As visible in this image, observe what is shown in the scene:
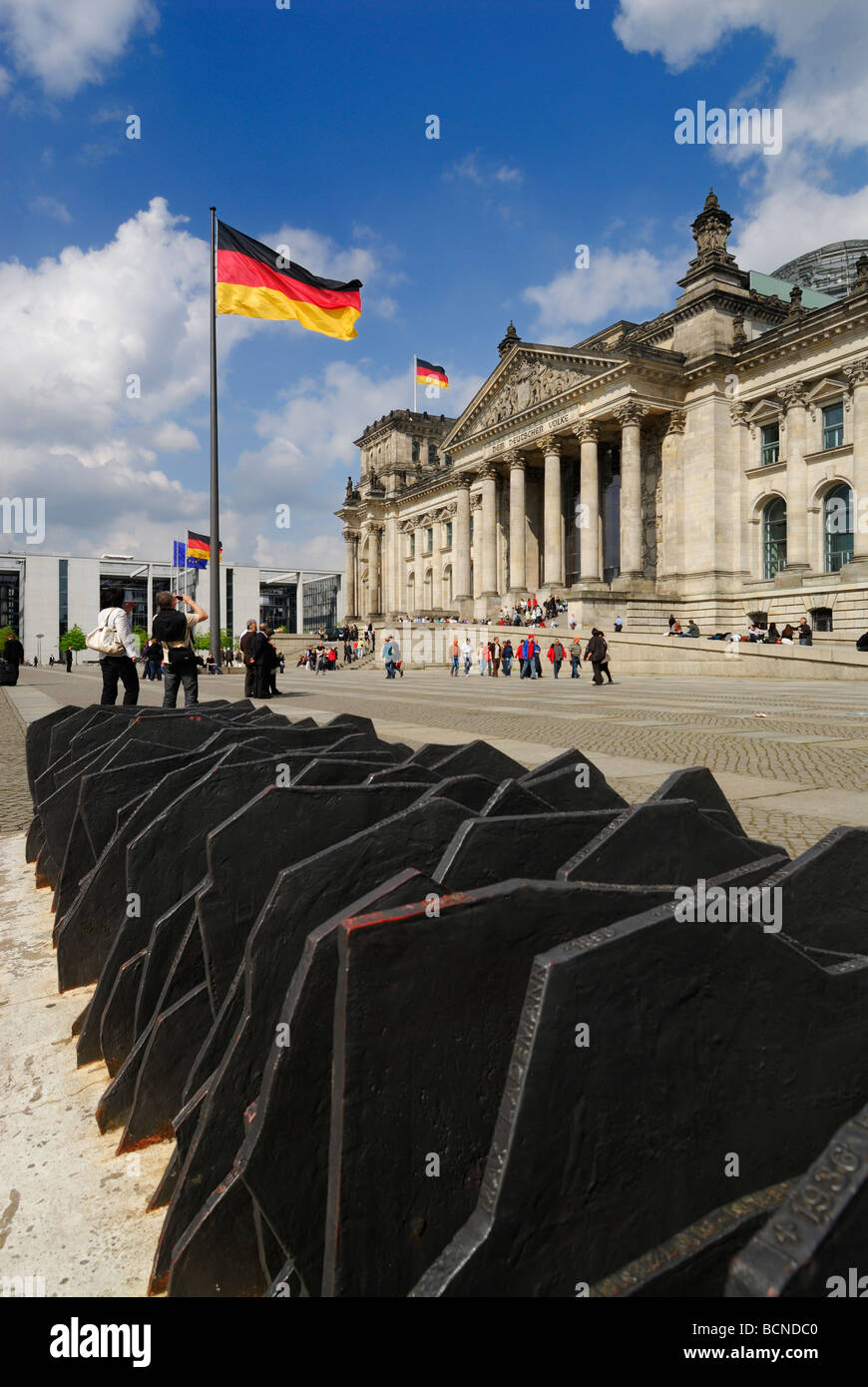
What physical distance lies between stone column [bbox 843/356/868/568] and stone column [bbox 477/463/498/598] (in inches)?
951

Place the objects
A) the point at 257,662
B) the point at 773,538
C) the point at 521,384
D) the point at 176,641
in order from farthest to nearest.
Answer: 1. the point at 521,384
2. the point at 773,538
3. the point at 257,662
4. the point at 176,641

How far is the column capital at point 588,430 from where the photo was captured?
44.5 m

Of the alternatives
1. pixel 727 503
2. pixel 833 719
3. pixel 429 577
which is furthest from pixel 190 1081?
pixel 429 577

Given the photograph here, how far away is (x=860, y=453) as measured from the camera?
35.0 m

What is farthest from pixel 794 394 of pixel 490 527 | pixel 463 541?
pixel 463 541

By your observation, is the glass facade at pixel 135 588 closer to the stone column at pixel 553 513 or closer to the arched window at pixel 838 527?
the stone column at pixel 553 513

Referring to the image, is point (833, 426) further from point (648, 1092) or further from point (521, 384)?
point (648, 1092)

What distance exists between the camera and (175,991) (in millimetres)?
1638

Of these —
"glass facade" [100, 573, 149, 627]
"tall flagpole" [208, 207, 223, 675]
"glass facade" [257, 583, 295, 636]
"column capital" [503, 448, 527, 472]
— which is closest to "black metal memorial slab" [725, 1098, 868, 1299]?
"tall flagpole" [208, 207, 223, 675]

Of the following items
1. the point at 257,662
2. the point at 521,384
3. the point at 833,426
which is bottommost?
the point at 257,662

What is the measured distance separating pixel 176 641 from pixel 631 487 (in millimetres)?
37250

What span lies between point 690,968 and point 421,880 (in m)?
0.35

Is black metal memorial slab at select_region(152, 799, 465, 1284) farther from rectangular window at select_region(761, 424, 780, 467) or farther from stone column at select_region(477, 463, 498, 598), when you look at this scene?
stone column at select_region(477, 463, 498, 598)
